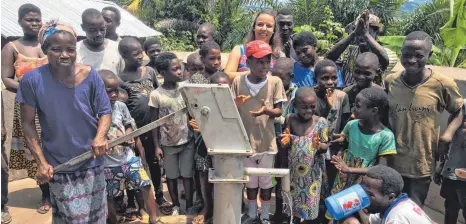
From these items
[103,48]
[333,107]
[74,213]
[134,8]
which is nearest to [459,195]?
[333,107]

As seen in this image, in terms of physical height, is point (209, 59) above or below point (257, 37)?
below

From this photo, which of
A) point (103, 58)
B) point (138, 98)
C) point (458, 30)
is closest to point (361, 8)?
point (458, 30)

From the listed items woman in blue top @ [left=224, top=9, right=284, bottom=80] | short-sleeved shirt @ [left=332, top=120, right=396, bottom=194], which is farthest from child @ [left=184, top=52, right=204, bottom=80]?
short-sleeved shirt @ [left=332, top=120, right=396, bottom=194]

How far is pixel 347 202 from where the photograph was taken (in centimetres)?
246

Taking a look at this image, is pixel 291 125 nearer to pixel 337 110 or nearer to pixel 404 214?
pixel 337 110

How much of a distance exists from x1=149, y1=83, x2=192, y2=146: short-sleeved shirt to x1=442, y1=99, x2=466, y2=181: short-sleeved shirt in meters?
1.99

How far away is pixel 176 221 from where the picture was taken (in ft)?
12.1

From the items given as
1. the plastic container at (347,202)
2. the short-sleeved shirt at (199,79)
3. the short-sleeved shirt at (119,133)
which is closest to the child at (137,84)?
the short-sleeved shirt at (119,133)

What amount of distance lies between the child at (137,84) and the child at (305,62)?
4.20 feet

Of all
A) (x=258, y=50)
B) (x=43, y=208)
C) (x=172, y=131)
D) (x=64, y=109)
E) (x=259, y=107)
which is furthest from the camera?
(x=43, y=208)

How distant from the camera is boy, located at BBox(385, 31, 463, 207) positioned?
3.05 meters

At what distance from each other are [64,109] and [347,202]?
5.40 ft

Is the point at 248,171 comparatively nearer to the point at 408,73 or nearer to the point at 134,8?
the point at 408,73

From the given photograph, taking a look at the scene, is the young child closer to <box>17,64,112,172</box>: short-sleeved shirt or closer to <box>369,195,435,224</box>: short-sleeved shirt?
<box>369,195,435,224</box>: short-sleeved shirt
